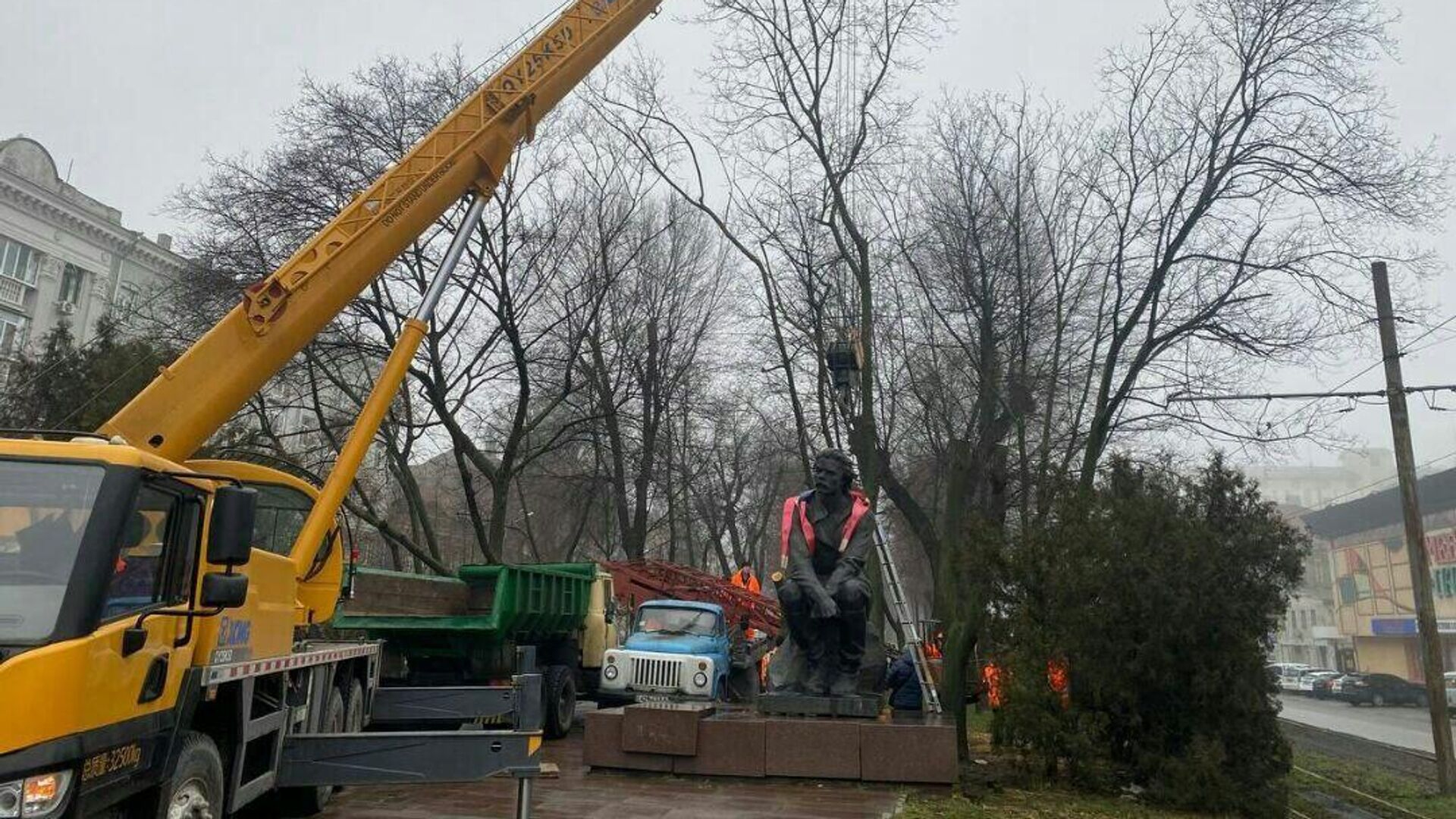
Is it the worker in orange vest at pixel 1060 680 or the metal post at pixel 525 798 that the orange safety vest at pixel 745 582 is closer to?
the worker in orange vest at pixel 1060 680

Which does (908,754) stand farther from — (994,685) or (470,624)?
(470,624)

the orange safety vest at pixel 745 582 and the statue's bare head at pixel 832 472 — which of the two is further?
Answer: the orange safety vest at pixel 745 582

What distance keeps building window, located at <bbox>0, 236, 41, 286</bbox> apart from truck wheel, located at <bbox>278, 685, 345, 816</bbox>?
31.3 metres

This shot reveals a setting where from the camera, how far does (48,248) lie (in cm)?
3344

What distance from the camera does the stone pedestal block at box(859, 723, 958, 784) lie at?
10.2 meters

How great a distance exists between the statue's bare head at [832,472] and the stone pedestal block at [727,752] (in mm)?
2956

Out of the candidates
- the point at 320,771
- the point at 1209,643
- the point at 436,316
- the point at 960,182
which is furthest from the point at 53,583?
the point at 960,182

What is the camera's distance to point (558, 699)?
14.2 metres

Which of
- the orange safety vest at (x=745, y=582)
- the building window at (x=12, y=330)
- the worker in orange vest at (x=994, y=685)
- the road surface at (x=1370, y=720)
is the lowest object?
the road surface at (x=1370, y=720)

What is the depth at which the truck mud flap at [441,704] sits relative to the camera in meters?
9.20

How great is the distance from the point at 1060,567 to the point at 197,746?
9621 millimetres

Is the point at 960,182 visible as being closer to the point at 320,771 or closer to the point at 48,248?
the point at 320,771

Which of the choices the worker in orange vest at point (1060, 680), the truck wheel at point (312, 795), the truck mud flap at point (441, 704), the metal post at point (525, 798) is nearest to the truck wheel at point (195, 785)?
the metal post at point (525, 798)

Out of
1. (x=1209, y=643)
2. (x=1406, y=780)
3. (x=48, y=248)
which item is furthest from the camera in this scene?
(x=48, y=248)
